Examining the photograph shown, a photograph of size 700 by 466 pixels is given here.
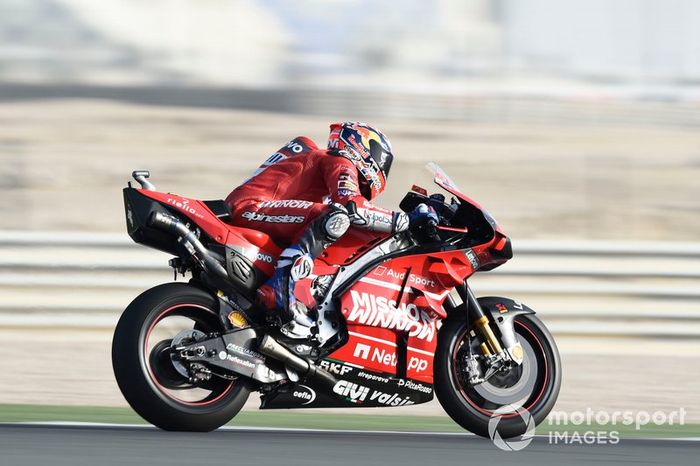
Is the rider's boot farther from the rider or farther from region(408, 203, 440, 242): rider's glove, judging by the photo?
region(408, 203, 440, 242): rider's glove

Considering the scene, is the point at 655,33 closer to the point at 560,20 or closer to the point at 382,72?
the point at 560,20

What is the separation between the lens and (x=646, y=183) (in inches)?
693

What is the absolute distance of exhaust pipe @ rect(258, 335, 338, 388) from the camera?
20.6ft

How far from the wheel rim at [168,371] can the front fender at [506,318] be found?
1.40 m

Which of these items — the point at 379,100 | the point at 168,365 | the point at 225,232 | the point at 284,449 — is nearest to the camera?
the point at 284,449

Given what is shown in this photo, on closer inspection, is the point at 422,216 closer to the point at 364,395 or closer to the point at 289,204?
the point at 289,204

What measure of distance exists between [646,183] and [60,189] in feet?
25.8

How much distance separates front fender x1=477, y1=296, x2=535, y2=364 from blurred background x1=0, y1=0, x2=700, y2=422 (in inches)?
299

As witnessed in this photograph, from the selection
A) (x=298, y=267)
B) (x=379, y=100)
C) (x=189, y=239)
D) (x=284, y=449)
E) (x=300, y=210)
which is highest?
(x=379, y=100)

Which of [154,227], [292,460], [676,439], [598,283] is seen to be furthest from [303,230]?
[598,283]

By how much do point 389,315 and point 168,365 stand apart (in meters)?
1.18

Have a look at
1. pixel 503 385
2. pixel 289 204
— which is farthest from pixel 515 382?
pixel 289 204

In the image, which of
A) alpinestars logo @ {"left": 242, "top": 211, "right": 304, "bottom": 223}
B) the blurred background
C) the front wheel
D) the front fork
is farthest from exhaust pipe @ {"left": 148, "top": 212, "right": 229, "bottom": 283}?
the blurred background

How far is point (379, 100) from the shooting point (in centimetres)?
1989
